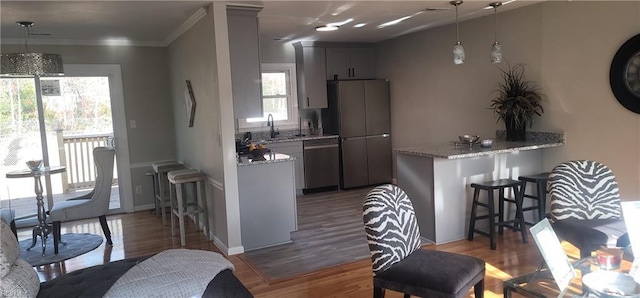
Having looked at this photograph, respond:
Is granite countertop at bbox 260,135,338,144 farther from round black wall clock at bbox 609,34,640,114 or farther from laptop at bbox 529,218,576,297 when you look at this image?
laptop at bbox 529,218,576,297

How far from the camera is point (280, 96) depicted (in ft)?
23.1

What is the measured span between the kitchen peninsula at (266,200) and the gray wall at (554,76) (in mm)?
2525

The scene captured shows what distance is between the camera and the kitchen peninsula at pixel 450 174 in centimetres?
416

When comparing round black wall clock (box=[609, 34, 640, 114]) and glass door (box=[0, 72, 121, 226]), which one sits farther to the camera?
glass door (box=[0, 72, 121, 226])

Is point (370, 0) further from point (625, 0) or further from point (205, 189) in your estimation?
point (205, 189)

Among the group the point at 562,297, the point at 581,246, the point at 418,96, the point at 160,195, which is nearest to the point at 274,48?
the point at 418,96

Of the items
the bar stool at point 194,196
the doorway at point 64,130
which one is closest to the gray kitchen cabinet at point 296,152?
the bar stool at point 194,196

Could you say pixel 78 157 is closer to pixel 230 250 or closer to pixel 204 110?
pixel 204 110

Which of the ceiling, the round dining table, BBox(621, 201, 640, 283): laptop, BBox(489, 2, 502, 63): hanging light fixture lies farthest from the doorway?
BBox(621, 201, 640, 283): laptop

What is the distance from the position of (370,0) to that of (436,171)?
5.48ft

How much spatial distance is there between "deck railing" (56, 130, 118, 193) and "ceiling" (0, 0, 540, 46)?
1.23m

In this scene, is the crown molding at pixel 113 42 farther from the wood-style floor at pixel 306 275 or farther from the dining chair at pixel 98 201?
the wood-style floor at pixel 306 275

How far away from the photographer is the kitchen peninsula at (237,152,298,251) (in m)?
4.23

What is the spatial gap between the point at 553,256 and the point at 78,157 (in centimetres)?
585
